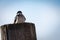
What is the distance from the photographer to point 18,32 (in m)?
1.04

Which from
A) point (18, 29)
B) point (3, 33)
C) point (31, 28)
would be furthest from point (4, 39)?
point (31, 28)

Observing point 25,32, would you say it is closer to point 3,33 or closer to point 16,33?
point 16,33

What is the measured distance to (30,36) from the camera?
1.06 m

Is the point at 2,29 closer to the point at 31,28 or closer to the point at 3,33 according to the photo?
the point at 3,33

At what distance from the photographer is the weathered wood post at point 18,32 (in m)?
1.04

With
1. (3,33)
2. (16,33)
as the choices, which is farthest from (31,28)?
(3,33)

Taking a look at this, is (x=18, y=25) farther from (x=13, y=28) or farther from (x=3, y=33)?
(x=3, y=33)

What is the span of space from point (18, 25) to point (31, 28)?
5.3 inches

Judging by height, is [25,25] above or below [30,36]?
above

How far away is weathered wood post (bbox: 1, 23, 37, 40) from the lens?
3.40 ft

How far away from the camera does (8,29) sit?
1056 mm

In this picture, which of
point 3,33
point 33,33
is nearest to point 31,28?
point 33,33

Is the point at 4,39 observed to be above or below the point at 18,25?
below

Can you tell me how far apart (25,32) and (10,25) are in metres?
0.17
